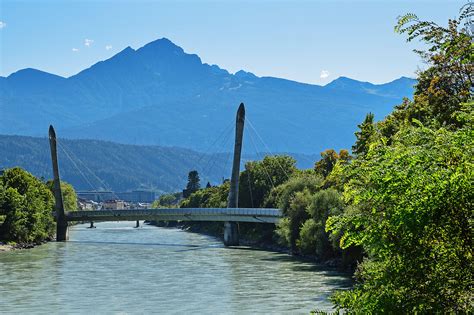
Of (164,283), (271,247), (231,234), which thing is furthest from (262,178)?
(164,283)

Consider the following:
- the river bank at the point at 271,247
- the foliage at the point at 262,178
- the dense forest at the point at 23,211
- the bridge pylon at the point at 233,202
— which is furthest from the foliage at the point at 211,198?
the dense forest at the point at 23,211

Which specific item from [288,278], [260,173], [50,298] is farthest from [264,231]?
[50,298]

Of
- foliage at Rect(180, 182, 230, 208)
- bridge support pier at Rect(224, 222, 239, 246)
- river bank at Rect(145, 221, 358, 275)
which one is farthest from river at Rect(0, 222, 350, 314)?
foliage at Rect(180, 182, 230, 208)

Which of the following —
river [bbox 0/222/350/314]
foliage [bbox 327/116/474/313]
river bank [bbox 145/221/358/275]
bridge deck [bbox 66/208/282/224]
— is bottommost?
river [bbox 0/222/350/314]

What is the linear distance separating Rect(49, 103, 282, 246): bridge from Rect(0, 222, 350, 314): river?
12145 millimetres

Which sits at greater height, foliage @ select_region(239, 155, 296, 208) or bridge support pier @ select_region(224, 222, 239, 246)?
foliage @ select_region(239, 155, 296, 208)

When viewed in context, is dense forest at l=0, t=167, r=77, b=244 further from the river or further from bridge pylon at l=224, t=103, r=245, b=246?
bridge pylon at l=224, t=103, r=245, b=246

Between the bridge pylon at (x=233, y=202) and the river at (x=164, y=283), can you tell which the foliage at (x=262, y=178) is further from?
the river at (x=164, y=283)

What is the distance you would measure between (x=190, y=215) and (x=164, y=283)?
208ft

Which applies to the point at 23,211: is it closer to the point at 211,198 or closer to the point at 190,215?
the point at 190,215

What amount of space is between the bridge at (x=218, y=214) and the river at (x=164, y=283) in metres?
12.1

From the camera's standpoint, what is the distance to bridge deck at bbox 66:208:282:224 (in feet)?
312

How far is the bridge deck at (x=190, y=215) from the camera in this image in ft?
312

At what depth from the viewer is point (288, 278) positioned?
56031 millimetres
